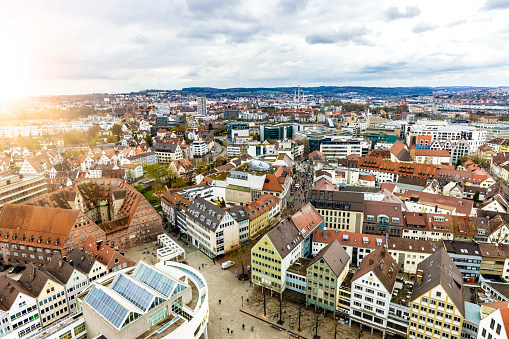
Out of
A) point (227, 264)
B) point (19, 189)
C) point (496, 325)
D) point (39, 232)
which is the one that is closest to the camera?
point (496, 325)

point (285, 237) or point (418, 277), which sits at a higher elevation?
point (285, 237)

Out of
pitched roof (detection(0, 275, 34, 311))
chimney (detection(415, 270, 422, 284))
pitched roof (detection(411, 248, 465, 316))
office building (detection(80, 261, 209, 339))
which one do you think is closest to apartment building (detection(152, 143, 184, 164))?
pitched roof (detection(0, 275, 34, 311))

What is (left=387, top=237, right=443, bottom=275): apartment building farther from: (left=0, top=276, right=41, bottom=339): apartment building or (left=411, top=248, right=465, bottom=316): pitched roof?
(left=0, top=276, right=41, bottom=339): apartment building

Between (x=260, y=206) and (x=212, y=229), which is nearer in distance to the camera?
(x=212, y=229)

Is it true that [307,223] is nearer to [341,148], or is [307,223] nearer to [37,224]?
[37,224]

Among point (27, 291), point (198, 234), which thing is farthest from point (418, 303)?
point (27, 291)

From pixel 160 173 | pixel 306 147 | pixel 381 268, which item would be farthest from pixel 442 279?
pixel 306 147

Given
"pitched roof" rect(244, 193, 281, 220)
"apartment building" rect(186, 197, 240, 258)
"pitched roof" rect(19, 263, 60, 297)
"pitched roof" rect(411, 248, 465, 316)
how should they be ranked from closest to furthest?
"pitched roof" rect(411, 248, 465, 316) < "pitched roof" rect(19, 263, 60, 297) < "apartment building" rect(186, 197, 240, 258) < "pitched roof" rect(244, 193, 281, 220)
